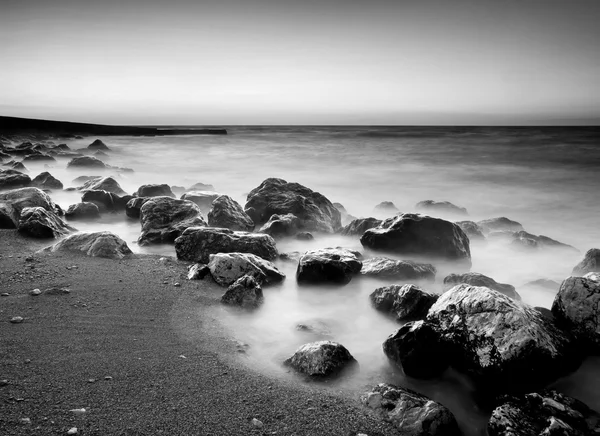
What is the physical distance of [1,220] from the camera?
6.38m

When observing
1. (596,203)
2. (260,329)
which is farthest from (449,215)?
(260,329)

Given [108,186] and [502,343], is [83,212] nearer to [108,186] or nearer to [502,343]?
[108,186]

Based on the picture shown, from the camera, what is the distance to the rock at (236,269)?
4742 mm

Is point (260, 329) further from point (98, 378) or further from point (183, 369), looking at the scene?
point (98, 378)

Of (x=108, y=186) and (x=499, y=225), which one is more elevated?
(x=108, y=186)

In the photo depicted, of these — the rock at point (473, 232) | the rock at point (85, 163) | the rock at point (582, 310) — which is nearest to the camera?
the rock at point (582, 310)

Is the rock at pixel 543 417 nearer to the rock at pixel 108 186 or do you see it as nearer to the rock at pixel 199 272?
the rock at pixel 199 272

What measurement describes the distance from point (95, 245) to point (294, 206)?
366 centimetres

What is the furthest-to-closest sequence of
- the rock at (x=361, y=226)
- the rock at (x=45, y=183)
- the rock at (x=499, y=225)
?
the rock at (x=45, y=183)
the rock at (x=499, y=225)
the rock at (x=361, y=226)

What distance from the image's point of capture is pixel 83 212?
7.93 meters

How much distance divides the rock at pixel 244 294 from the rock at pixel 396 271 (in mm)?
1512

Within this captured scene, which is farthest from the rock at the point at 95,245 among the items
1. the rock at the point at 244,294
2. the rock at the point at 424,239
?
the rock at the point at 424,239

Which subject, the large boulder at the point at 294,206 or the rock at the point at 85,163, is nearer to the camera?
the large boulder at the point at 294,206

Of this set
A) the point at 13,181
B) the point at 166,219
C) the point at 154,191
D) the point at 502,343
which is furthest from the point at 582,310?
the point at 13,181
